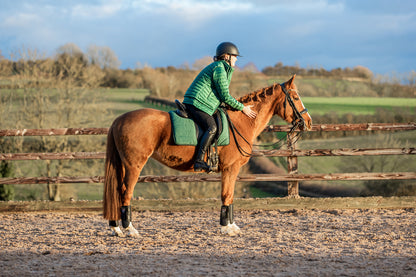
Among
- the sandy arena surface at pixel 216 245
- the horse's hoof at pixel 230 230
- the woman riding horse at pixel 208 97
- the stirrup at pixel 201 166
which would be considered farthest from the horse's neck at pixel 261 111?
the sandy arena surface at pixel 216 245

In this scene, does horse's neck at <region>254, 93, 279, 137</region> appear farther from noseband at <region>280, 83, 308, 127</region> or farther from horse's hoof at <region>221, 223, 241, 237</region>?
horse's hoof at <region>221, 223, 241, 237</region>

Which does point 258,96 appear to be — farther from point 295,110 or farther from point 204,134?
point 204,134

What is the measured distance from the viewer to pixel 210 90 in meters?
5.92

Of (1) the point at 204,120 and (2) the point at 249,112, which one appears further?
(2) the point at 249,112

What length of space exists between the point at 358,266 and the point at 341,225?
2.47m

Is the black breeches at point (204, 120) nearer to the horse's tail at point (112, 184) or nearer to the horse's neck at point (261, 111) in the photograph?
the horse's neck at point (261, 111)

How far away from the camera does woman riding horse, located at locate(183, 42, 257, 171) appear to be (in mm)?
5828

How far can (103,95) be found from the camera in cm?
2759

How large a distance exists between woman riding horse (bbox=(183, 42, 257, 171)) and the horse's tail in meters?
1.09

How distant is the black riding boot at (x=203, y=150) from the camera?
5.79 m

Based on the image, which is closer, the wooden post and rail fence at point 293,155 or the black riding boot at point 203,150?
the black riding boot at point 203,150

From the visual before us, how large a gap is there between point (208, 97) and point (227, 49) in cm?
74

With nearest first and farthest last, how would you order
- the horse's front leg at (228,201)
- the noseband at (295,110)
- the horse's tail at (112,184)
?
1. the horse's tail at (112,184)
2. the horse's front leg at (228,201)
3. the noseband at (295,110)

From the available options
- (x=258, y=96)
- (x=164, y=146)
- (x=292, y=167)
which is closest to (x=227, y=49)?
(x=258, y=96)
